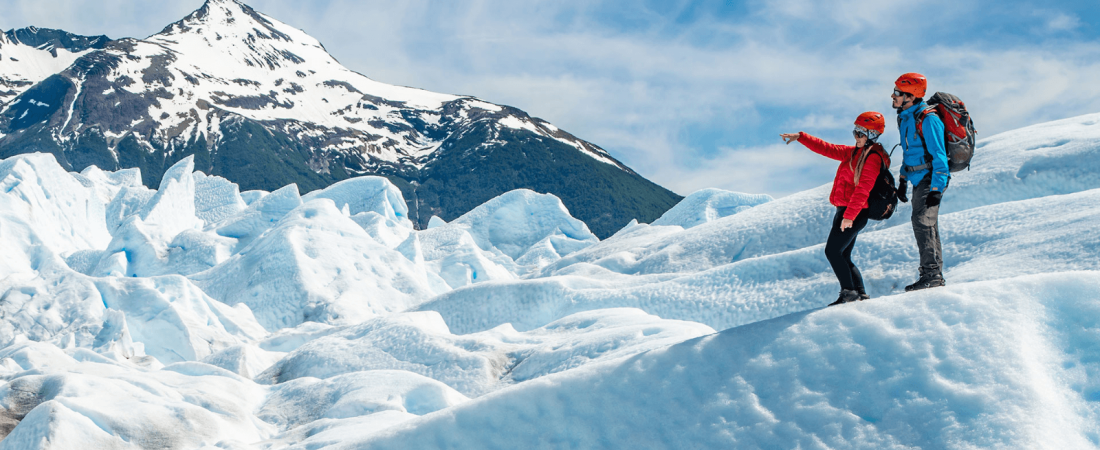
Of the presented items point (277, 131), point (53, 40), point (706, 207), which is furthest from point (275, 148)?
point (53, 40)

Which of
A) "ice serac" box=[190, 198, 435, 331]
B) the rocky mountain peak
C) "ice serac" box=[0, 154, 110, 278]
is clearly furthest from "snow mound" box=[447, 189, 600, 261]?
the rocky mountain peak

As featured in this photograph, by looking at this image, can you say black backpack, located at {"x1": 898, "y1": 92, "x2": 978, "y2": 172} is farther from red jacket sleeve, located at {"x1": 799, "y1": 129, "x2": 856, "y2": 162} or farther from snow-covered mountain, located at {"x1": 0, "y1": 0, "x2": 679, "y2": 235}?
snow-covered mountain, located at {"x1": 0, "y1": 0, "x2": 679, "y2": 235}

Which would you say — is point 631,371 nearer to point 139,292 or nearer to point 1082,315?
point 1082,315

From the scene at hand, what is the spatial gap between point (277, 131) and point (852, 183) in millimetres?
98918

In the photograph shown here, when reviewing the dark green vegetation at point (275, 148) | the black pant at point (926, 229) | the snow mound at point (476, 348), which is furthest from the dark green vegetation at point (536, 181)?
the black pant at point (926, 229)

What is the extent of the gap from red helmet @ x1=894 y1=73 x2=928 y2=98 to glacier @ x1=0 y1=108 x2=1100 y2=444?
4.35 feet

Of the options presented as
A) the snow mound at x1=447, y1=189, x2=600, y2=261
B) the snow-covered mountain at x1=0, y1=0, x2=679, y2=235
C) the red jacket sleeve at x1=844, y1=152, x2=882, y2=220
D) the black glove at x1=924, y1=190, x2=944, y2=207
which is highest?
the snow-covered mountain at x1=0, y1=0, x2=679, y2=235

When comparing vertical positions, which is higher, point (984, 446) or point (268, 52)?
point (268, 52)

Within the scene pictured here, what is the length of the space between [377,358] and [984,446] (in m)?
9.23

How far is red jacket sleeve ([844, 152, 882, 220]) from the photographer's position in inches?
179

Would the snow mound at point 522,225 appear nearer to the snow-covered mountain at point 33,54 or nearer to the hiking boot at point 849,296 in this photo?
the hiking boot at point 849,296

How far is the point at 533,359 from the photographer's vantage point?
9.77 meters

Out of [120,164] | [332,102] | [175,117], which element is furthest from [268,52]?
[120,164]

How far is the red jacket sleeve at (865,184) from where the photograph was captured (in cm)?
454
